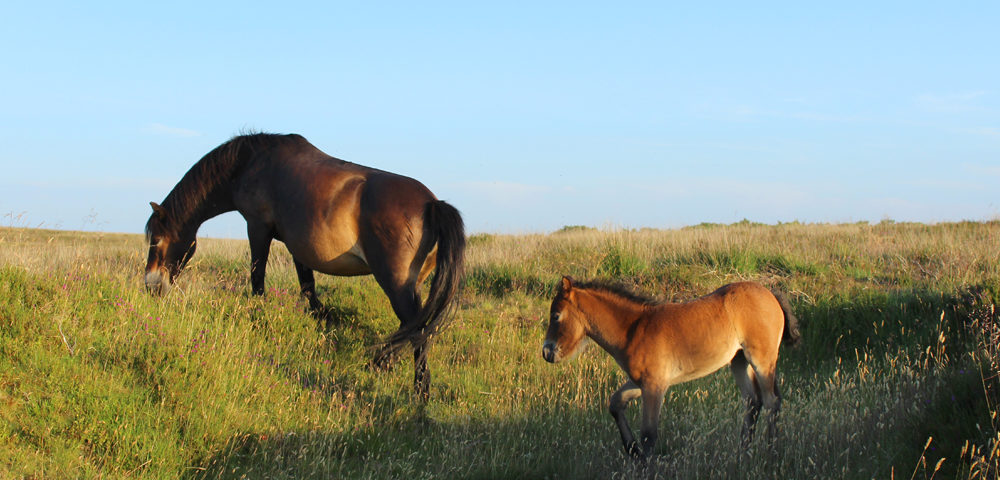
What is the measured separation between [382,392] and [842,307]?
18.4 feet

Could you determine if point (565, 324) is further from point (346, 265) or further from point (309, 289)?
point (309, 289)

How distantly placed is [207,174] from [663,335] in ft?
19.3

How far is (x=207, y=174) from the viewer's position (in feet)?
27.5

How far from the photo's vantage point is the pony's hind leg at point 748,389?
5.23 m

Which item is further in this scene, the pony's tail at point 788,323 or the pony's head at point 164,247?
the pony's head at point 164,247

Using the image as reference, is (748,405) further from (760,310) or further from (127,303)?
(127,303)

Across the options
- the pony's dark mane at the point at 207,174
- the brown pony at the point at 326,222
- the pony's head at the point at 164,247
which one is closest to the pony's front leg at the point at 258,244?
the brown pony at the point at 326,222

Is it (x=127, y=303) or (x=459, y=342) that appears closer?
(x=127, y=303)

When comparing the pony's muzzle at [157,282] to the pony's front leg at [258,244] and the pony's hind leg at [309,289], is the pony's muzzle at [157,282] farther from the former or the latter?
the pony's hind leg at [309,289]

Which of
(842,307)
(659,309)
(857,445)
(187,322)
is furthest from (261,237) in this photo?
(842,307)

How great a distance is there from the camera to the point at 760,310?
5.07 m

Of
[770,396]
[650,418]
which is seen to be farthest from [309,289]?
[770,396]

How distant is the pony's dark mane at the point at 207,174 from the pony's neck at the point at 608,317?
186 inches

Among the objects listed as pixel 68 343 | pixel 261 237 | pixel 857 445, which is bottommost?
pixel 857 445
